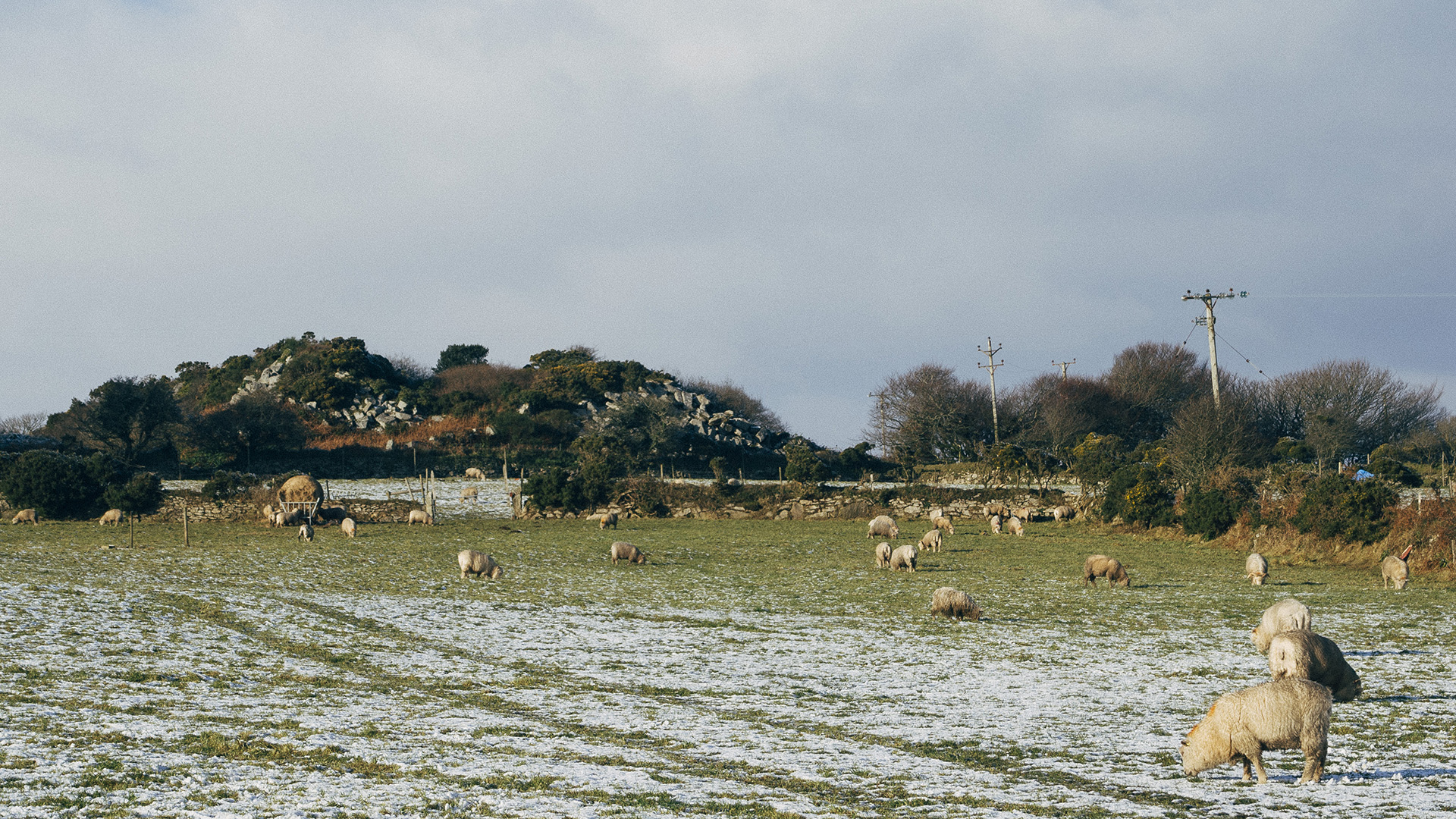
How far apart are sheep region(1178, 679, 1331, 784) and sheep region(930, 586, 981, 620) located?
1021 centimetres

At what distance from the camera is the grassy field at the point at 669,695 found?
827 cm

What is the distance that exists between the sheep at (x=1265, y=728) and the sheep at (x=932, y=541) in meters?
24.2

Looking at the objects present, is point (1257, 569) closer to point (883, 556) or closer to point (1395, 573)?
point (1395, 573)

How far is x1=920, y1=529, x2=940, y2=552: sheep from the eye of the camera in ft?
108

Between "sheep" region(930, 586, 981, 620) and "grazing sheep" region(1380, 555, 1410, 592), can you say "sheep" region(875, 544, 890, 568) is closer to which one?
"sheep" region(930, 586, 981, 620)

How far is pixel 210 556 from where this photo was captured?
29328 mm

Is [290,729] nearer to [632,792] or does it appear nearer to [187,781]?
[187,781]

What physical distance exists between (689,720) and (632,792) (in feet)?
9.63

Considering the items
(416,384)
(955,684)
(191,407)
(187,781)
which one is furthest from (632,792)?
(416,384)

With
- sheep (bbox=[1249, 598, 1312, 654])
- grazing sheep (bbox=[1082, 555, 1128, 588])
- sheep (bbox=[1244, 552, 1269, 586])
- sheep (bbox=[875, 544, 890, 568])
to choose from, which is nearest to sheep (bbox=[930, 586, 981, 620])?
sheep (bbox=[1249, 598, 1312, 654])

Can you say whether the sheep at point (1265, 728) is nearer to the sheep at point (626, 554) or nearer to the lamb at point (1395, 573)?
the lamb at point (1395, 573)

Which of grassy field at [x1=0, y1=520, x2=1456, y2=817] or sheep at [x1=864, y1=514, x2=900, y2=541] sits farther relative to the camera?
sheep at [x1=864, y1=514, x2=900, y2=541]

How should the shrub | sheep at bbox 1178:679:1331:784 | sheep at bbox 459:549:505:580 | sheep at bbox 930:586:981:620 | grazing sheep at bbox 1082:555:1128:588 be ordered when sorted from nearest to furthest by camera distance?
sheep at bbox 1178:679:1331:784, sheep at bbox 930:586:981:620, grazing sheep at bbox 1082:555:1128:588, sheep at bbox 459:549:505:580, the shrub

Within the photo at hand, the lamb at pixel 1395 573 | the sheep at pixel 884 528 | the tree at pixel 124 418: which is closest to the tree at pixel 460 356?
the tree at pixel 124 418
